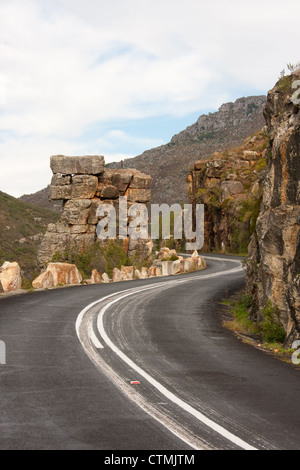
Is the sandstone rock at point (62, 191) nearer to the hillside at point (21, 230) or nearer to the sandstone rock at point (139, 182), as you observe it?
the sandstone rock at point (139, 182)

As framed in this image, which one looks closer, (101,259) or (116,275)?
(116,275)

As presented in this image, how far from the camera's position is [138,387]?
6695mm

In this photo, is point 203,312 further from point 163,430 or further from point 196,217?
point 196,217

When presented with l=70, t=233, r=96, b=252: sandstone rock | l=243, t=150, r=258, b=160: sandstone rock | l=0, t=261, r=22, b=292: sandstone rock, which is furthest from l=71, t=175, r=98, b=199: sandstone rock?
l=0, t=261, r=22, b=292: sandstone rock

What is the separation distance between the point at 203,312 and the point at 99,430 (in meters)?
10.7

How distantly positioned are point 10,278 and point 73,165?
3487cm

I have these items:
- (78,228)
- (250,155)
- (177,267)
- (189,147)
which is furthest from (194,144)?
(177,267)

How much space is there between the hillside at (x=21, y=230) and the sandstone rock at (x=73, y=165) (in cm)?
1148

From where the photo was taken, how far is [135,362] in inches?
324

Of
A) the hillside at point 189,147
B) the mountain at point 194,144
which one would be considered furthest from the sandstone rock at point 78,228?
the mountain at point 194,144

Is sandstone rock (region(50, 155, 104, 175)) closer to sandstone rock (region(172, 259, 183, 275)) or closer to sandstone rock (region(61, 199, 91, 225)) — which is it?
sandstone rock (region(61, 199, 91, 225))

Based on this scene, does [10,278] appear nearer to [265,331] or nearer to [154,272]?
[265,331]

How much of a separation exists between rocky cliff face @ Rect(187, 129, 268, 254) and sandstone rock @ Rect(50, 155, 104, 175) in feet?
57.6
